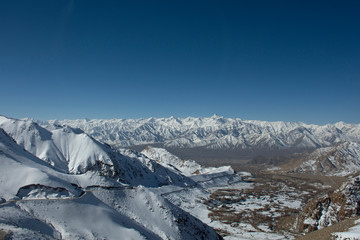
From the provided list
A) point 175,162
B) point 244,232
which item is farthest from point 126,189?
point 175,162

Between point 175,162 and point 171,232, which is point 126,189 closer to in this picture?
point 171,232

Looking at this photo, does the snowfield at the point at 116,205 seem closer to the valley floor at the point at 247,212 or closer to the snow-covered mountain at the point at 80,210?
the snow-covered mountain at the point at 80,210

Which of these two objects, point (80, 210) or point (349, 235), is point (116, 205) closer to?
point (80, 210)

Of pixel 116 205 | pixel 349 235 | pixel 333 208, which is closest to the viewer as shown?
pixel 349 235

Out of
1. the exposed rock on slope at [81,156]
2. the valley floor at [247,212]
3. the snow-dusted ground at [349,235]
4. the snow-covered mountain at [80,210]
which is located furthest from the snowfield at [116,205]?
the exposed rock on slope at [81,156]

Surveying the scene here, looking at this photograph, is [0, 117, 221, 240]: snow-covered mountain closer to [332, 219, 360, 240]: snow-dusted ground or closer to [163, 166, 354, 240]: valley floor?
[163, 166, 354, 240]: valley floor

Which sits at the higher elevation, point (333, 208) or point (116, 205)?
point (333, 208)

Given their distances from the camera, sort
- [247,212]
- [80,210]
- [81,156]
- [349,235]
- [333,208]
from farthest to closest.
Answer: [81,156], [247,212], [333,208], [80,210], [349,235]

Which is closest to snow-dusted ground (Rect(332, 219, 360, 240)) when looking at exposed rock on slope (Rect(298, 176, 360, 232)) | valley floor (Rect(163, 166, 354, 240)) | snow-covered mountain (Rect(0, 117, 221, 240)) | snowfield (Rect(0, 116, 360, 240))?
snowfield (Rect(0, 116, 360, 240))

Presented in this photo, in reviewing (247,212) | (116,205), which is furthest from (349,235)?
(247,212)

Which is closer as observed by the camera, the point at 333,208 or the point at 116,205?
the point at 116,205

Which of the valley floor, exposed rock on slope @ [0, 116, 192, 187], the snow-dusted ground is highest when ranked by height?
exposed rock on slope @ [0, 116, 192, 187]
